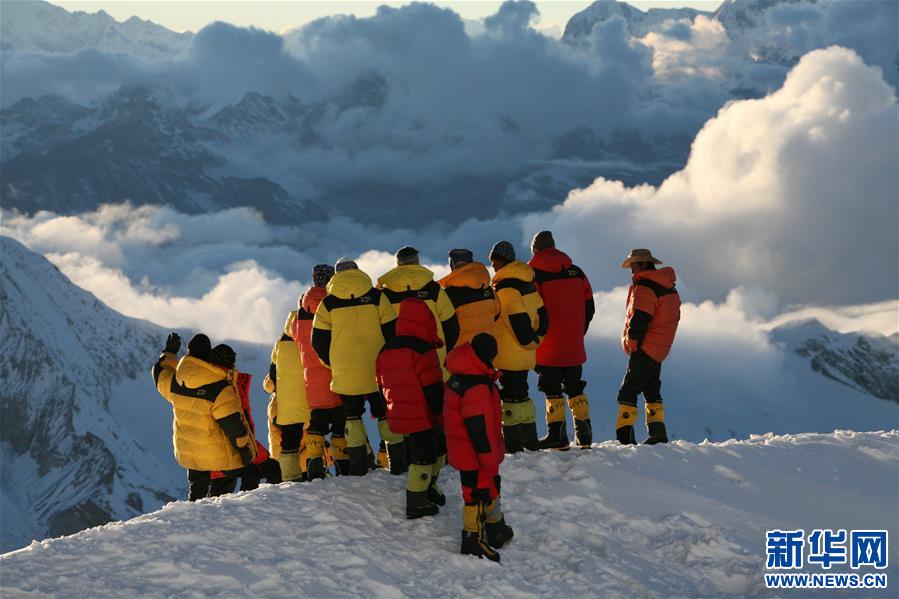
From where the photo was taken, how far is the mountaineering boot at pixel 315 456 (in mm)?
11375

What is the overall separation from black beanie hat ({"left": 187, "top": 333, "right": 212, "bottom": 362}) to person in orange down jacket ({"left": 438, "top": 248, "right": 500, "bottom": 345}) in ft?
9.83

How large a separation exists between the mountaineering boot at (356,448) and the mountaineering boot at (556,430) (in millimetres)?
2556

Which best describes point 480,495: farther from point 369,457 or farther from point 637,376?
point 637,376

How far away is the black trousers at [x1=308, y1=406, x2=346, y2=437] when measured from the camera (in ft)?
37.1

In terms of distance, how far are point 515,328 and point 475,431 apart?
2586mm

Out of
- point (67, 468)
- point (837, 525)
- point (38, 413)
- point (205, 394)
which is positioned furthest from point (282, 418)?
point (38, 413)

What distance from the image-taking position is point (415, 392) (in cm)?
948

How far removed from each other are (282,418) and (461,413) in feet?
12.7

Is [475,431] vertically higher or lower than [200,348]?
lower

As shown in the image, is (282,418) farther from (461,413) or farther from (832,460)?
(832,460)

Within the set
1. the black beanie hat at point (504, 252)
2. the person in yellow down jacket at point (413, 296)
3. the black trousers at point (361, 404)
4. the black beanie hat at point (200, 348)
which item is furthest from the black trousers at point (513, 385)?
the black beanie hat at point (200, 348)

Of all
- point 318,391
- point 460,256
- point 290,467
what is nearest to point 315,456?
point 290,467

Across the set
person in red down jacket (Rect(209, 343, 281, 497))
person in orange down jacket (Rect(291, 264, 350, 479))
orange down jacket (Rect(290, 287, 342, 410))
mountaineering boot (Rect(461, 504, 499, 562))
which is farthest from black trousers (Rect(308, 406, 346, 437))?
mountaineering boot (Rect(461, 504, 499, 562))

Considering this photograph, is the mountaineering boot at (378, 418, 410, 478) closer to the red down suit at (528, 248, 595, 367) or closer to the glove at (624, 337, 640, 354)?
the red down suit at (528, 248, 595, 367)
